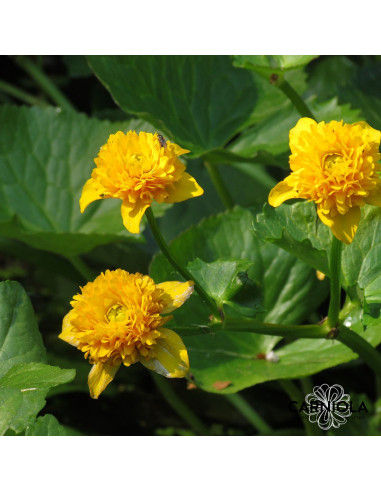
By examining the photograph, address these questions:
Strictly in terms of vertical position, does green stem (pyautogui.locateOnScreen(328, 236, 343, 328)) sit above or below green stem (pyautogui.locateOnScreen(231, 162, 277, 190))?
above

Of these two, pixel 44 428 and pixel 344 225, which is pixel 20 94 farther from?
pixel 344 225

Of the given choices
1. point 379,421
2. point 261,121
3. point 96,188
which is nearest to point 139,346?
point 96,188

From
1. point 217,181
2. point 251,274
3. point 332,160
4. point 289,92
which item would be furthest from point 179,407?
point 332,160

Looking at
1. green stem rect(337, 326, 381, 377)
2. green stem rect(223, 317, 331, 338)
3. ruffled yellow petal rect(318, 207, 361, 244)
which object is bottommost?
green stem rect(337, 326, 381, 377)

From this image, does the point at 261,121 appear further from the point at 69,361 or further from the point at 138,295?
Answer: the point at 138,295

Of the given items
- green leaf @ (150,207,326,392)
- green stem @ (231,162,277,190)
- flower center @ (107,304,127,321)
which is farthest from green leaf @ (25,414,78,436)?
green stem @ (231,162,277,190)

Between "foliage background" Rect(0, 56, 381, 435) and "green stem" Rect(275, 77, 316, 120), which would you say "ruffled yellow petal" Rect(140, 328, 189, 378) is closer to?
"foliage background" Rect(0, 56, 381, 435)
